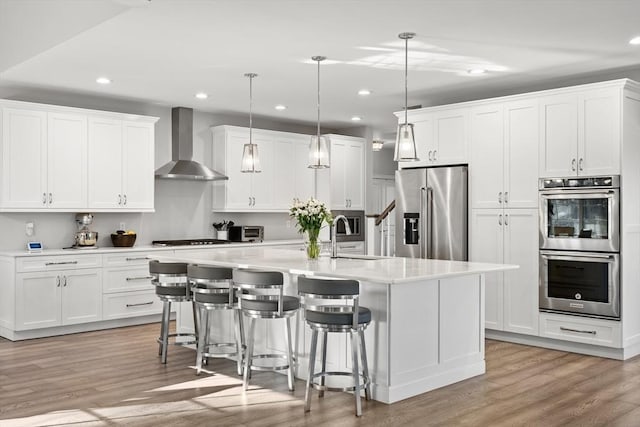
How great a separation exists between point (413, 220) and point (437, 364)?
8.40 ft

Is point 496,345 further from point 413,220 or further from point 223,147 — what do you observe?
point 223,147

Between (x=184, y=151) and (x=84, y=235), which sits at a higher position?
(x=184, y=151)

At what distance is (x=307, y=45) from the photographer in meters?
5.06

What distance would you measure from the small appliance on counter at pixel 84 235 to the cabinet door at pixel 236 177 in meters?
1.77

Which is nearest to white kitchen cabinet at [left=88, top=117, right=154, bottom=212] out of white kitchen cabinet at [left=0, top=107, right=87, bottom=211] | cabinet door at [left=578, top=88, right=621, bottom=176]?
white kitchen cabinet at [left=0, top=107, right=87, bottom=211]

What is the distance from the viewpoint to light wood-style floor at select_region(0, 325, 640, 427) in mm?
3924

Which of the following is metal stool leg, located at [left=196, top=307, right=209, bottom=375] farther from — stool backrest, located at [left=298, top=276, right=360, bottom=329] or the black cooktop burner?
the black cooktop burner

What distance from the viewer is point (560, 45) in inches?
200

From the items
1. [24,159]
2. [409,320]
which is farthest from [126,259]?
[409,320]

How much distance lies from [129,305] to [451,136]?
13.1 ft

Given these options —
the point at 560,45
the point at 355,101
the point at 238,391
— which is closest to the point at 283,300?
the point at 238,391

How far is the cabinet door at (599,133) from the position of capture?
5574mm

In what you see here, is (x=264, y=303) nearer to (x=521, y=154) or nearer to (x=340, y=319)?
(x=340, y=319)

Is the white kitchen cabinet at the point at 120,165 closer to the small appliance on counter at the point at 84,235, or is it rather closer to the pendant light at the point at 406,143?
the small appliance on counter at the point at 84,235
